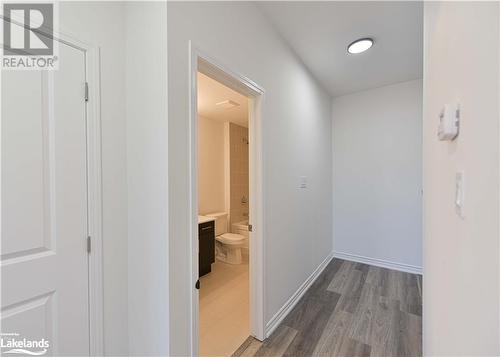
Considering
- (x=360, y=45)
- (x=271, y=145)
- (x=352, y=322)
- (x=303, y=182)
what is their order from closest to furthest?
(x=271, y=145) < (x=352, y=322) < (x=360, y=45) < (x=303, y=182)

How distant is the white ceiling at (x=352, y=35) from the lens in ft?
5.67

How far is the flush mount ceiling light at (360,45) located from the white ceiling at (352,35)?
5 cm

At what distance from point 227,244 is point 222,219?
505 mm

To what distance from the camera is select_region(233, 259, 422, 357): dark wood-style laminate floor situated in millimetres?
1729

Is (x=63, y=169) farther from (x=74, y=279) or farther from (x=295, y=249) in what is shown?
(x=295, y=249)

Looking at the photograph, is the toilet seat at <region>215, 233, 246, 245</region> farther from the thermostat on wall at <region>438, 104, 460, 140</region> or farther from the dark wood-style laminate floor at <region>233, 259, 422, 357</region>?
the thermostat on wall at <region>438, 104, 460, 140</region>

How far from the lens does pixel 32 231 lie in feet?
3.29

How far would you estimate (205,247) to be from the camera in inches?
121

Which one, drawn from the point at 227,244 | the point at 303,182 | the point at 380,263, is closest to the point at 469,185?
the point at 303,182

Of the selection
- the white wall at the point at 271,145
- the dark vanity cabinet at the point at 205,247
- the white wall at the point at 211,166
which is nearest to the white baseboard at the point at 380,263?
the white wall at the point at 271,145

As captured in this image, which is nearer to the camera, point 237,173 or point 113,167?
point 113,167

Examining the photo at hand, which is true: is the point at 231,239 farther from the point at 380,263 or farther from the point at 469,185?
the point at 469,185

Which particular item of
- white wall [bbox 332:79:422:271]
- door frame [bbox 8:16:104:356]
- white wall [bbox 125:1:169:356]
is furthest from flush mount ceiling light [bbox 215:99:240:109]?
door frame [bbox 8:16:104:356]

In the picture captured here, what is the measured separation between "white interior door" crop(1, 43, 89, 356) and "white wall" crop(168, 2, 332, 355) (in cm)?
52
